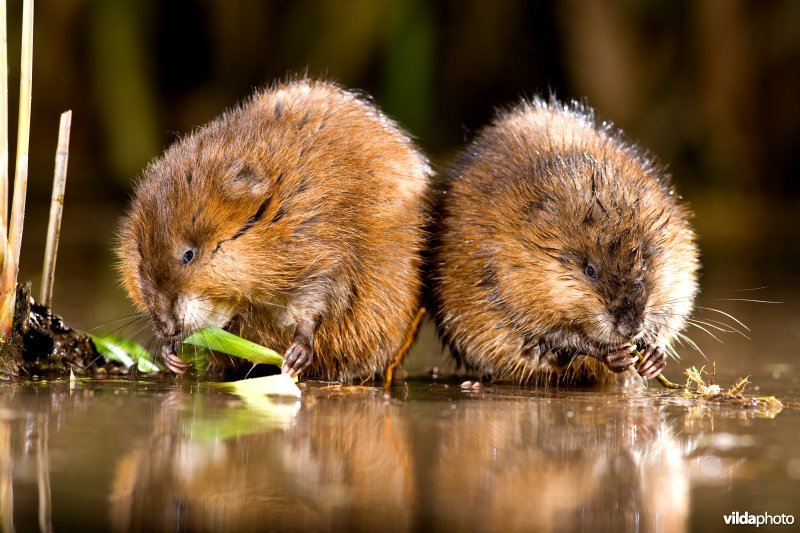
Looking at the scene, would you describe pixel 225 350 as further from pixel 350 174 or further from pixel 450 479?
pixel 450 479

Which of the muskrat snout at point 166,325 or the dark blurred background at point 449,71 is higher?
the dark blurred background at point 449,71

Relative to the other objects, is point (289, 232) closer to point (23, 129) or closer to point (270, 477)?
point (23, 129)

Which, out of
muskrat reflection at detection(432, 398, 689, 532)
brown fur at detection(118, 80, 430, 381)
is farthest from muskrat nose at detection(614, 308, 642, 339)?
brown fur at detection(118, 80, 430, 381)

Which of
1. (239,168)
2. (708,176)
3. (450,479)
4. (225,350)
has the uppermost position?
(708,176)

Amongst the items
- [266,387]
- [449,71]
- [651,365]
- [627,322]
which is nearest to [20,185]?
[266,387]

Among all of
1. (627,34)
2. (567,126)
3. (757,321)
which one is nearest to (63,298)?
(567,126)

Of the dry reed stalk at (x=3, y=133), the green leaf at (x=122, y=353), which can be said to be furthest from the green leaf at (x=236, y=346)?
the dry reed stalk at (x=3, y=133)

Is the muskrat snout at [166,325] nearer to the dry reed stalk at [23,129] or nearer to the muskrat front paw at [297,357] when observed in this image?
the muskrat front paw at [297,357]
